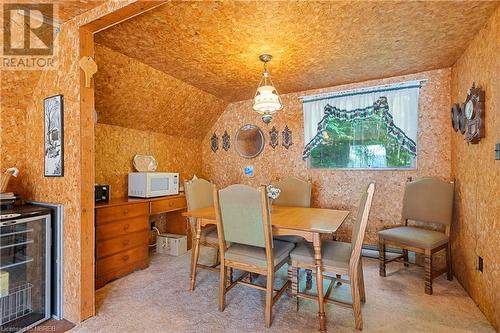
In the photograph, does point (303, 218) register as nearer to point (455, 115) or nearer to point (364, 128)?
point (364, 128)

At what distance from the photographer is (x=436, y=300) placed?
2.34m

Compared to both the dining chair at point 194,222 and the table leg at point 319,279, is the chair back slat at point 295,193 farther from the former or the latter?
the table leg at point 319,279

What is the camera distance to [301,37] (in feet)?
7.64

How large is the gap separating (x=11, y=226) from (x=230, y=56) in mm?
2418

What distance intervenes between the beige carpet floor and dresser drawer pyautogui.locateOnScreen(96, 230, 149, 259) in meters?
0.33

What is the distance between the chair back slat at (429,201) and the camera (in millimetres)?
2770

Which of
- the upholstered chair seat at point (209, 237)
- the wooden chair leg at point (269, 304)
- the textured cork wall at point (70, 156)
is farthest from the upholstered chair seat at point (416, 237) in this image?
the textured cork wall at point (70, 156)

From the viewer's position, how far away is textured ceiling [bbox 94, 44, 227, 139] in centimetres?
282

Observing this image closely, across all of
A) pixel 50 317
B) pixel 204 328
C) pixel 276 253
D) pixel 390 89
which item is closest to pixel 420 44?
pixel 390 89

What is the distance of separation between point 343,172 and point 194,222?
7.25 feet

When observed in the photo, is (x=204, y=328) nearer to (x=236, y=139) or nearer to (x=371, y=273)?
(x=371, y=273)
